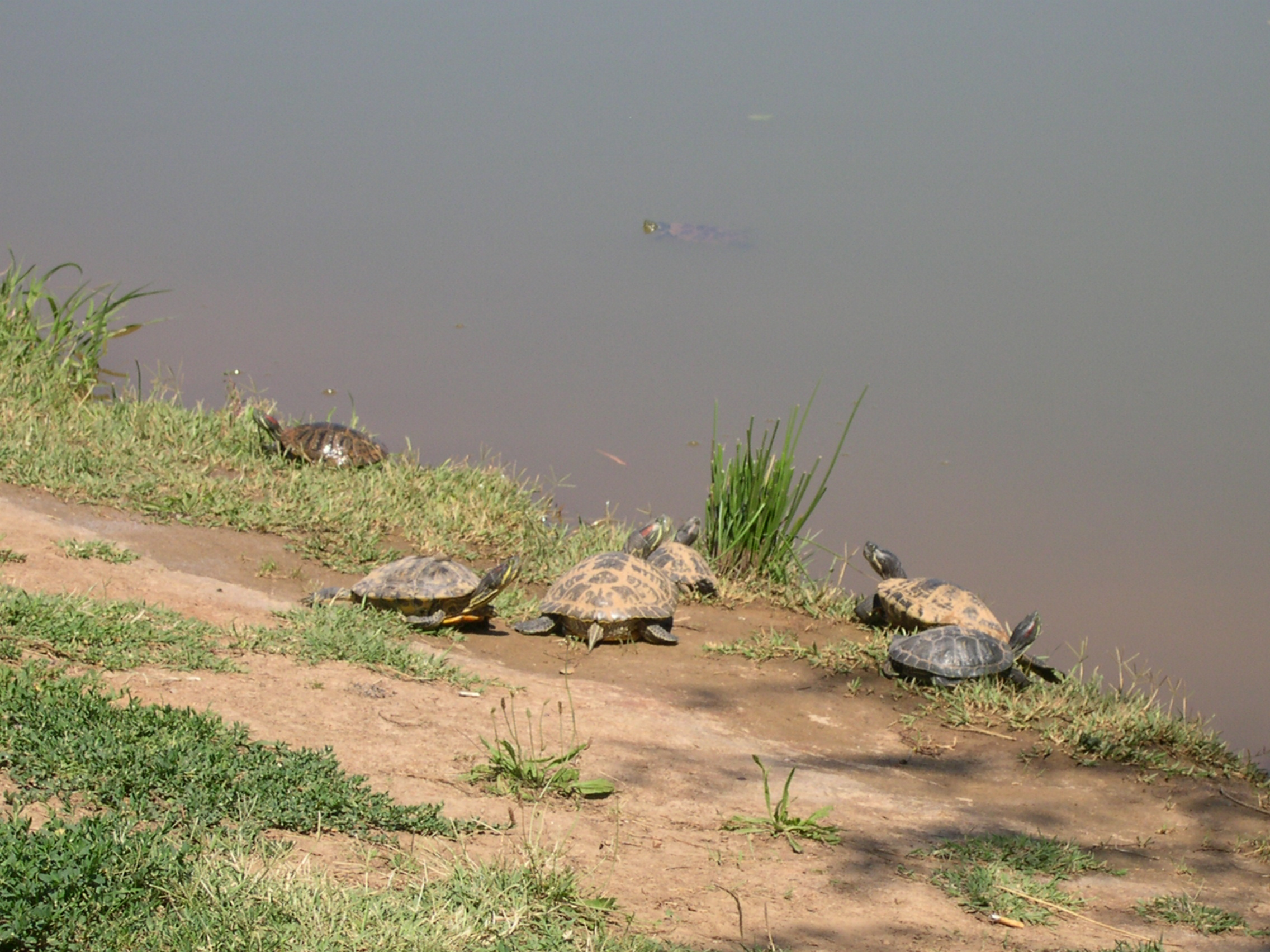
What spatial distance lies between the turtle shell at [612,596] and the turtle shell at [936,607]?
143 cm

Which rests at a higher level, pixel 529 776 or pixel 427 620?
pixel 529 776

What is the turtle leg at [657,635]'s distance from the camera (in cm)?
671

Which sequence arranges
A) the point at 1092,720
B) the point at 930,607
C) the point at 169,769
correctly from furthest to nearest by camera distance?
the point at 930,607 < the point at 1092,720 < the point at 169,769

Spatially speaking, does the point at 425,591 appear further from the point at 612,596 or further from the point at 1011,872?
the point at 1011,872

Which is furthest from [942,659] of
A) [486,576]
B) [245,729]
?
[245,729]

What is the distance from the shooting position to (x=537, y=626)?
21.7ft

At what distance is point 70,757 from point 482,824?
1.26 meters

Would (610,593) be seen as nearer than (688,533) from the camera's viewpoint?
Yes

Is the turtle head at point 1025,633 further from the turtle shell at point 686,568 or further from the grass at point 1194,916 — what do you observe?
the grass at point 1194,916

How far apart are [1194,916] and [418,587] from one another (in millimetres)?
3932

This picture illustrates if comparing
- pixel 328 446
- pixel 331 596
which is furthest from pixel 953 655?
pixel 328 446

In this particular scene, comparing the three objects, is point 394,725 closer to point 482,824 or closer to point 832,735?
point 482,824

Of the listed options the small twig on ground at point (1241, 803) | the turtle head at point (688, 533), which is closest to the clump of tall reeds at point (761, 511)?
the turtle head at point (688, 533)

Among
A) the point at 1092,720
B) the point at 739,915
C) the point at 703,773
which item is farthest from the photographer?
the point at 1092,720
